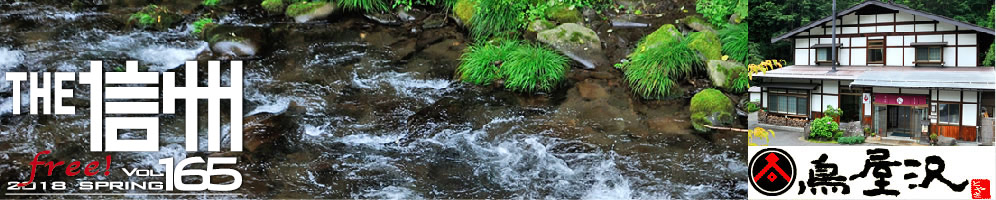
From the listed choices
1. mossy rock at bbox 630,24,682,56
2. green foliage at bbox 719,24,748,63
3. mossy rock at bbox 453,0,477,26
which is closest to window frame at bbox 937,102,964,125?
green foliage at bbox 719,24,748,63

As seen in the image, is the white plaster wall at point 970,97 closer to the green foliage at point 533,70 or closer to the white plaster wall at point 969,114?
the white plaster wall at point 969,114

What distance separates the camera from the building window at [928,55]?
7.80ft

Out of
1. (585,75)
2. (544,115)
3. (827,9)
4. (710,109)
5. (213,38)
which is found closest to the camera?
(827,9)

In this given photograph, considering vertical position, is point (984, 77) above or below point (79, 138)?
above

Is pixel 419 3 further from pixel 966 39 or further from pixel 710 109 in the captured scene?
pixel 966 39

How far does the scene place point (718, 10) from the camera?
Result: 4.51m

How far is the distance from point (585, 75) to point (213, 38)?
9.17 ft

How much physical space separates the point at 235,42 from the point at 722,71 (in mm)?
3459

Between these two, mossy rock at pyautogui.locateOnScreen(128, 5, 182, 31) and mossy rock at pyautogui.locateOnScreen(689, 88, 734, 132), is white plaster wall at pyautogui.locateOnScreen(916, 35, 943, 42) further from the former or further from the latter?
mossy rock at pyautogui.locateOnScreen(128, 5, 182, 31)

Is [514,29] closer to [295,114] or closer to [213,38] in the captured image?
[295,114]

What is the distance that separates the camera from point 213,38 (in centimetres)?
506

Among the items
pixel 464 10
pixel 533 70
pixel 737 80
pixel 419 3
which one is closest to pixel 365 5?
pixel 419 3

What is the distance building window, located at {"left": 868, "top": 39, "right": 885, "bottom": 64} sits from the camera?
2475 millimetres

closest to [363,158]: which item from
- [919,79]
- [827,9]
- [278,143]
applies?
[278,143]
